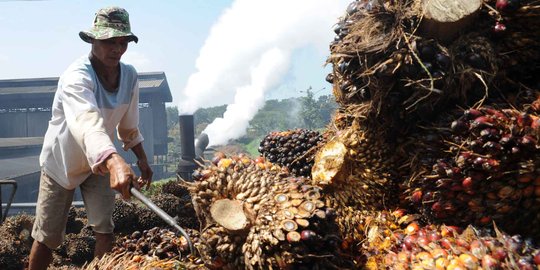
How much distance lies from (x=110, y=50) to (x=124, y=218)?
8.94 ft

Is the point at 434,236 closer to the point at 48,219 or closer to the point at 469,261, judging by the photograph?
the point at 469,261

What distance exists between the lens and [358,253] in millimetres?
2443

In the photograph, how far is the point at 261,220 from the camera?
2.15m

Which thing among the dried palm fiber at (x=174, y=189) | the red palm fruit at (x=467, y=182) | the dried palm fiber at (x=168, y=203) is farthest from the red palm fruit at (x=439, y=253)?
the dried palm fiber at (x=174, y=189)

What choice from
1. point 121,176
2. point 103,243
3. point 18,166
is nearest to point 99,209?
point 103,243

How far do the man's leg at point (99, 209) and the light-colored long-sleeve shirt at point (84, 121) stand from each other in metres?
0.11

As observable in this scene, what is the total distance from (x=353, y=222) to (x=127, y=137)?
2.16 metres

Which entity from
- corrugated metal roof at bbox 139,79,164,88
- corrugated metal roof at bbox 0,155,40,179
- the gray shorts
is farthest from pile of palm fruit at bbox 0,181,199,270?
corrugated metal roof at bbox 139,79,164,88

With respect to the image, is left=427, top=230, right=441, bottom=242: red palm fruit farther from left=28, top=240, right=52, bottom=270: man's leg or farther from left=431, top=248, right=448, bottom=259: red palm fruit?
left=28, top=240, right=52, bottom=270: man's leg

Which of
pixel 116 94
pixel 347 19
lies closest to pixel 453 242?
pixel 347 19

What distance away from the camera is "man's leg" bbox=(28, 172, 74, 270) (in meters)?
3.39

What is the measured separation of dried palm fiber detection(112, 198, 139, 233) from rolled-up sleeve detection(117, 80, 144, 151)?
1694mm

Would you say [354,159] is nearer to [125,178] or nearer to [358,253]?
[358,253]

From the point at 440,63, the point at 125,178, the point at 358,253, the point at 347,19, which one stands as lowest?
the point at 358,253
